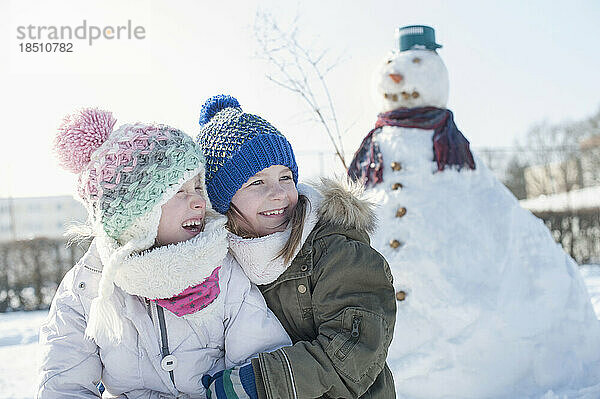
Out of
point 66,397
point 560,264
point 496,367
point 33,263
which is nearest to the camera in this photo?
point 66,397

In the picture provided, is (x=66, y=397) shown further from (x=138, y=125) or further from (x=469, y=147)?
(x=469, y=147)

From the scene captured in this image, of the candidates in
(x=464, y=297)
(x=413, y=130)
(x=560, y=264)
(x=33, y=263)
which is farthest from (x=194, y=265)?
(x=33, y=263)

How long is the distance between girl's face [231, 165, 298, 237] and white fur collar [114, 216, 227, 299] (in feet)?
1.06

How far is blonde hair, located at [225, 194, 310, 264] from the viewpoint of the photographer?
77.9 inches

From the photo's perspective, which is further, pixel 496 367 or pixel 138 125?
pixel 496 367

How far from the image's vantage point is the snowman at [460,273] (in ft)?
12.9

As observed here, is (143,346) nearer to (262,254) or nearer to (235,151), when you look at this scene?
(262,254)

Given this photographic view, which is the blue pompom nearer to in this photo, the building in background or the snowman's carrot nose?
the snowman's carrot nose

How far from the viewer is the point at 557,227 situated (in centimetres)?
1157

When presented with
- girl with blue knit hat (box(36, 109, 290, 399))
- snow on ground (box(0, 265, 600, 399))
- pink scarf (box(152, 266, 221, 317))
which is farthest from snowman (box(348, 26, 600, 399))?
pink scarf (box(152, 266, 221, 317))

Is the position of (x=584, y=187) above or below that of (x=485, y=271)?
below

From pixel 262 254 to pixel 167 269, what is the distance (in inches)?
13.9

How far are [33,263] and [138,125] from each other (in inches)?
334

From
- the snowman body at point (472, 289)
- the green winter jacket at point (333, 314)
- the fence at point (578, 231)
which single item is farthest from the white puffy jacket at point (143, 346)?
the fence at point (578, 231)
